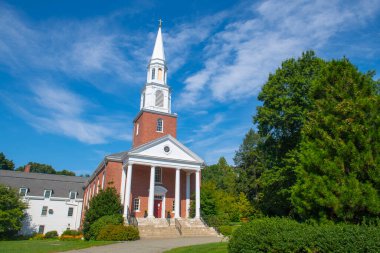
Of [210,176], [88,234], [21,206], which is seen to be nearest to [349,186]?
[88,234]

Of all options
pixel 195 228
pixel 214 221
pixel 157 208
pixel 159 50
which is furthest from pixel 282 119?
pixel 159 50

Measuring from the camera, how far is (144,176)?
3422 centimetres

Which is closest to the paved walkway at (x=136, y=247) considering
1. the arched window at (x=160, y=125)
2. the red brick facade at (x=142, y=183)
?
the red brick facade at (x=142, y=183)

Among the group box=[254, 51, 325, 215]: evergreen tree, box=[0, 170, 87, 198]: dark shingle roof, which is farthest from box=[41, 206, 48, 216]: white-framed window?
box=[254, 51, 325, 215]: evergreen tree

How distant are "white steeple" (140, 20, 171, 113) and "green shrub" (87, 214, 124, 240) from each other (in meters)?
13.7

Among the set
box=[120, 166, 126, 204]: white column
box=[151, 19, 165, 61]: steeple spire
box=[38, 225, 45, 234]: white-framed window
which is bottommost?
box=[38, 225, 45, 234]: white-framed window

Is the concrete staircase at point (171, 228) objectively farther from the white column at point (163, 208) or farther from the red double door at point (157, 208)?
the red double door at point (157, 208)

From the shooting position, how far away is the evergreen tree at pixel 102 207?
28031mm

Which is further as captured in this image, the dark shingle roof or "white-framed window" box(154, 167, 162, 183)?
the dark shingle roof

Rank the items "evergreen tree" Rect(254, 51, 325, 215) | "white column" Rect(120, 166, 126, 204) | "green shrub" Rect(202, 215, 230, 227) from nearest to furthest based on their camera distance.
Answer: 1. "evergreen tree" Rect(254, 51, 325, 215)
2. "green shrub" Rect(202, 215, 230, 227)
3. "white column" Rect(120, 166, 126, 204)

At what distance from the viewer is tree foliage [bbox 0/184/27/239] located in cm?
3431

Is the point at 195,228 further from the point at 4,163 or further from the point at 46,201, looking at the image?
the point at 4,163

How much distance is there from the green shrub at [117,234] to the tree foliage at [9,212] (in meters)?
16.9

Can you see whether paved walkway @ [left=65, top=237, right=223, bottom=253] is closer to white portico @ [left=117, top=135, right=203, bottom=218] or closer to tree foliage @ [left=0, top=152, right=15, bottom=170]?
white portico @ [left=117, top=135, right=203, bottom=218]
